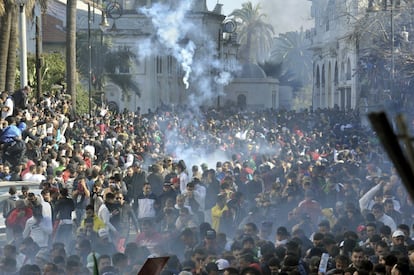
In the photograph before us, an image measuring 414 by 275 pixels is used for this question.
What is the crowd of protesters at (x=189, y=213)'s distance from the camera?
901 cm

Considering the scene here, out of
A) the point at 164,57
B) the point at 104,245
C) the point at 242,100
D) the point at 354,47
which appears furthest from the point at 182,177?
the point at 242,100

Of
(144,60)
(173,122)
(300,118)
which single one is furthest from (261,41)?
(173,122)

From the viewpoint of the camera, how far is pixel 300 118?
5050cm

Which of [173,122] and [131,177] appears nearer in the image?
[131,177]

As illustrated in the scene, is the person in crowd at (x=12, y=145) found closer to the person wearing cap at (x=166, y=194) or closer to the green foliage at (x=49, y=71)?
the person wearing cap at (x=166, y=194)

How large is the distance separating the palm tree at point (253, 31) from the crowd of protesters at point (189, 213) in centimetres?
10477

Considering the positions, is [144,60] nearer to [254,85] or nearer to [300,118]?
[254,85]

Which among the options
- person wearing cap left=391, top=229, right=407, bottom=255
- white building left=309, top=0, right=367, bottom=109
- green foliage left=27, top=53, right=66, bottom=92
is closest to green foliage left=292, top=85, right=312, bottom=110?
white building left=309, top=0, right=367, bottom=109

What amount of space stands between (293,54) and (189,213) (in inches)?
4707

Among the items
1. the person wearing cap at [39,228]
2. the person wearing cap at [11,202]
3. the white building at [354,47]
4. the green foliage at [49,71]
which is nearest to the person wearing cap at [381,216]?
the person wearing cap at [39,228]

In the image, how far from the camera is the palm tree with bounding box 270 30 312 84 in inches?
4865

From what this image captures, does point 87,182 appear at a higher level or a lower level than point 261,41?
lower

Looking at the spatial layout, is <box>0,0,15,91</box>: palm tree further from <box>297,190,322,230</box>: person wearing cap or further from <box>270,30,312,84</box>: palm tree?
<box>270,30,312,84</box>: palm tree

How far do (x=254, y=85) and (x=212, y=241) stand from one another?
89.7 m
